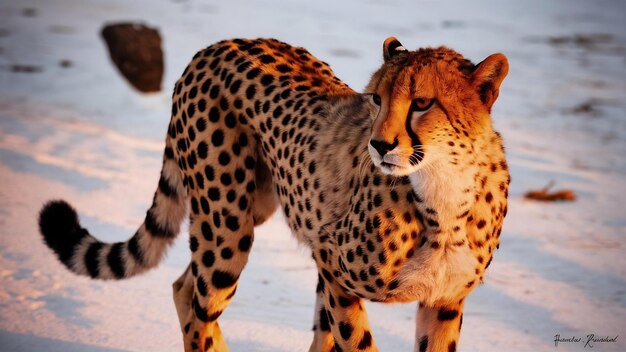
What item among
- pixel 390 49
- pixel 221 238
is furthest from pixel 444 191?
pixel 221 238

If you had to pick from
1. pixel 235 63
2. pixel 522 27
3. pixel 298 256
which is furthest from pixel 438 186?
pixel 522 27

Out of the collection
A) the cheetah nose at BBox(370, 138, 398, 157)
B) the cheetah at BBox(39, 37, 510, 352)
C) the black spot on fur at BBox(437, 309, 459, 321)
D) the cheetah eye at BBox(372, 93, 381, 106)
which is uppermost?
the cheetah eye at BBox(372, 93, 381, 106)

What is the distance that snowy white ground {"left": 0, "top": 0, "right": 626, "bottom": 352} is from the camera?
347 centimetres

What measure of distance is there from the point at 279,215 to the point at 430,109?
9.64 feet

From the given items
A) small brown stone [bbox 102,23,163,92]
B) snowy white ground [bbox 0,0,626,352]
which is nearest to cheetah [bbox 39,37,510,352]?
snowy white ground [bbox 0,0,626,352]

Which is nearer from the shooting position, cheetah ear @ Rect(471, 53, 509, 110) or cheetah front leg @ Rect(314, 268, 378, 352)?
cheetah ear @ Rect(471, 53, 509, 110)

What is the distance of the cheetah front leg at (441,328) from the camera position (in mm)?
2514

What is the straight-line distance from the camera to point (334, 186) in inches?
102

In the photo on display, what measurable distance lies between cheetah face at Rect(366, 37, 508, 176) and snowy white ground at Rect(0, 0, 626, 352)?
92 cm

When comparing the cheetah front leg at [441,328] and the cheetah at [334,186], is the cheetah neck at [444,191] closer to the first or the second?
the cheetah at [334,186]

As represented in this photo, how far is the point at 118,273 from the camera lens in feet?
10.5

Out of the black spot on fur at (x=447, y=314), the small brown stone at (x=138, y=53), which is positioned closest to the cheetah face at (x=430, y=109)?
the black spot on fur at (x=447, y=314)

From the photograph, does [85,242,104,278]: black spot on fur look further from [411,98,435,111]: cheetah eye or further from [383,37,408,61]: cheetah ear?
[411,98,435,111]: cheetah eye

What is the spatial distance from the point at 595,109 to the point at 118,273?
4.95m
